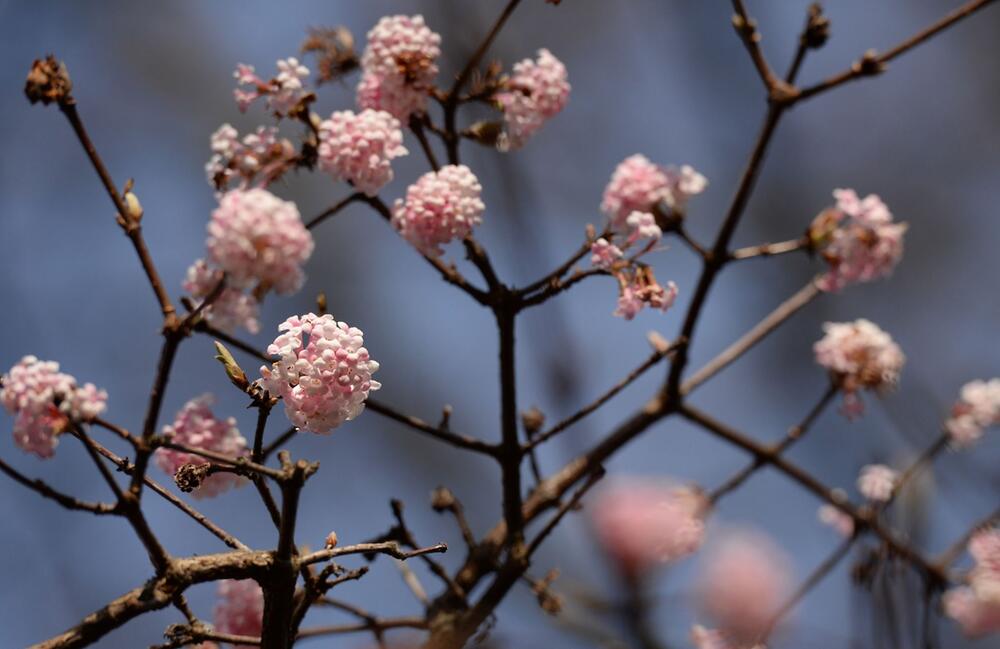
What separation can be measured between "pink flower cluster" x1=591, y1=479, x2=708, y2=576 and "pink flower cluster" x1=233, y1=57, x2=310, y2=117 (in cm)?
68

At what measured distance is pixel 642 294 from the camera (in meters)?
1.32

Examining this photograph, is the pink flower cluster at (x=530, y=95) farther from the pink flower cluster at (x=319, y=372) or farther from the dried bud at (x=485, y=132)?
the pink flower cluster at (x=319, y=372)

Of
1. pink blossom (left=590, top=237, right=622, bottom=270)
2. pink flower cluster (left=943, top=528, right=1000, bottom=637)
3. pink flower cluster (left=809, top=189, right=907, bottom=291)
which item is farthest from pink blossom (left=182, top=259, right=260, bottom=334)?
pink flower cluster (left=943, top=528, right=1000, bottom=637)

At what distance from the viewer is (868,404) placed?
5.78 ft

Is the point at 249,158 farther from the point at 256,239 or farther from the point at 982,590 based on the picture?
the point at 982,590

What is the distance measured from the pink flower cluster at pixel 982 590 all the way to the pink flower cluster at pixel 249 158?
1252 mm

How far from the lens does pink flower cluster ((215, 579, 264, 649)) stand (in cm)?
140

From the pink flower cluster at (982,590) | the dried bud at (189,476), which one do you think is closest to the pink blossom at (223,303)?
the dried bud at (189,476)

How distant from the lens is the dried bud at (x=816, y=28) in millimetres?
1497

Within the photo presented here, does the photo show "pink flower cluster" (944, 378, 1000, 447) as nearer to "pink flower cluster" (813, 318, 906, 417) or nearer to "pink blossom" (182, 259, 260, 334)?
Answer: "pink flower cluster" (813, 318, 906, 417)

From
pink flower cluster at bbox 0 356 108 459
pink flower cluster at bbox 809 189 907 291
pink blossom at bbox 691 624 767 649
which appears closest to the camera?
pink flower cluster at bbox 0 356 108 459

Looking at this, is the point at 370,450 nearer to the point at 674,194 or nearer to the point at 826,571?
the point at 674,194

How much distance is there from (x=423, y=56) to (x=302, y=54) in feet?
0.73

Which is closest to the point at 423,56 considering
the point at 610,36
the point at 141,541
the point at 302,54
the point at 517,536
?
the point at 302,54
